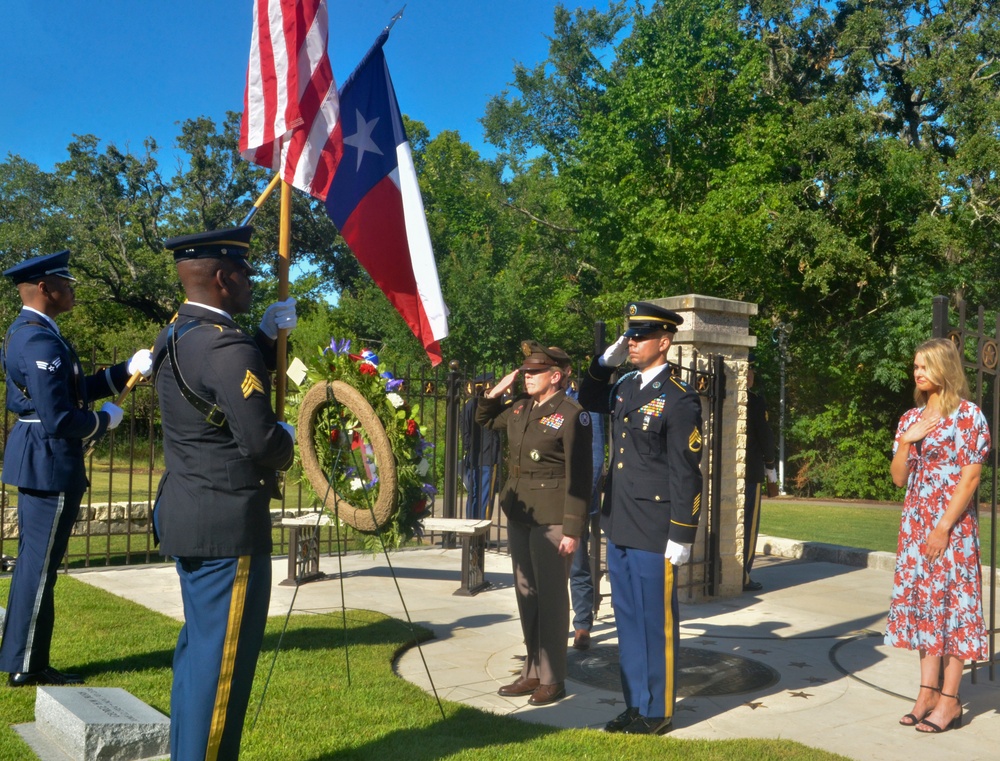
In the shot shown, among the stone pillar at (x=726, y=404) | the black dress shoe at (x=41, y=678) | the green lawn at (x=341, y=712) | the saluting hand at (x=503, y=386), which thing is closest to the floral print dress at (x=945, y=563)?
the green lawn at (x=341, y=712)

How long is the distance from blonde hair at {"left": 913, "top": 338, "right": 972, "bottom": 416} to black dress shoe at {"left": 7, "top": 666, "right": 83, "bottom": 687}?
503cm

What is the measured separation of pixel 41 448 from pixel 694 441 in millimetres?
3563

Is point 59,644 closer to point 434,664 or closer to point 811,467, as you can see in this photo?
point 434,664

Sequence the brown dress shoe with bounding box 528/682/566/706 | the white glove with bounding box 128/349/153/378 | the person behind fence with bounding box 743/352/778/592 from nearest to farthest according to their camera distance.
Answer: the white glove with bounding box 128/349/153/378, the brown dress shoe with bounding box 528/682/566/706, the person behind fence with bounding box 743/352/778/592

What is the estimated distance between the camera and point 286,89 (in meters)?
4.76

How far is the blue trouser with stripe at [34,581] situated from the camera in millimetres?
5219

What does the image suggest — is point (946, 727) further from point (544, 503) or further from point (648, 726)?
point (544, 503)

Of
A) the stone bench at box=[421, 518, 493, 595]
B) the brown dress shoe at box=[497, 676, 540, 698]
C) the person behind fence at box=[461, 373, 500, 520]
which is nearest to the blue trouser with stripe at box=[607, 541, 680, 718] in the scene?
the brown dress shoe at box=[497, 676, 540, 698]

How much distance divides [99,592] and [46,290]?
12.2 feet

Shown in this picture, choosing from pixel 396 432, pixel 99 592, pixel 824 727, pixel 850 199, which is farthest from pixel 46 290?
pixel 850 199

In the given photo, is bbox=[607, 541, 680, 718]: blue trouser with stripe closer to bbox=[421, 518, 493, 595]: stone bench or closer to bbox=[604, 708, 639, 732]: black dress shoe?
bbox=[604, 708, 639, 732]: black dress shoe

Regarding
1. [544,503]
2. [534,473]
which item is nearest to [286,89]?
A: [534,473]

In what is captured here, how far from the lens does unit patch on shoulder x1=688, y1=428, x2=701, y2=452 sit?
4.91 metres

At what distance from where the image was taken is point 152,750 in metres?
4.22
